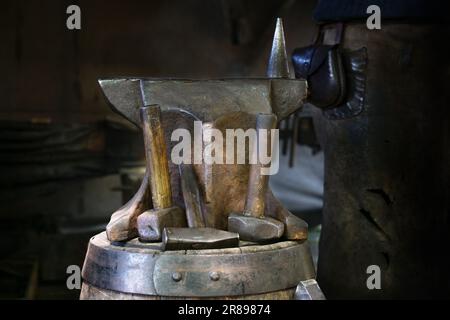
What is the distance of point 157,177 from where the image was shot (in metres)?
2.40

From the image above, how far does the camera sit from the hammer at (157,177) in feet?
7.74

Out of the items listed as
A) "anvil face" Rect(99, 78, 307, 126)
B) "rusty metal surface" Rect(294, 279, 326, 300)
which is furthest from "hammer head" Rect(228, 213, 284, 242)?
"anvil face" Rect(99, 78, 307, 126)

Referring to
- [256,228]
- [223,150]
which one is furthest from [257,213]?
[223,150]

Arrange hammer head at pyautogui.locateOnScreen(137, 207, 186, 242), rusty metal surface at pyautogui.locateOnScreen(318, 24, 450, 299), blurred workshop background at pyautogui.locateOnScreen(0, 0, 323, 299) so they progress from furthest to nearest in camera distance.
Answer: blurred workshop background at pyautogui.locateOnScreen(0, 0, 323, 299) → rusty metal surface at pyautogui.locateOnScreen(318, 24, 450, 299) → hammer head at pyautogui.locateOnScreen(137, 207, 186, 242)

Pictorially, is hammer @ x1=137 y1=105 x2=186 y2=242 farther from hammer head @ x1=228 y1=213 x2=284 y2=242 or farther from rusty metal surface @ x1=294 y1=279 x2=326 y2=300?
rusty metal surface @ x1=294 y1=279 x2=326 y2=300

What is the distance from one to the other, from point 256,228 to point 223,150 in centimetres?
28

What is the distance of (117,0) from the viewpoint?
7.79 meters

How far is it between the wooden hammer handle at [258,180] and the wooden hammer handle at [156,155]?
0.87ft

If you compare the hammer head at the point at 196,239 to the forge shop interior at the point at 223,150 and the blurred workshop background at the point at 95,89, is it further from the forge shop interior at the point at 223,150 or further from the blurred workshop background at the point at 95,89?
the blurred workshop background at the point at 95,89

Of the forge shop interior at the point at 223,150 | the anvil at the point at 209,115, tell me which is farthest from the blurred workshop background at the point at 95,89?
the anvil at the point at 209,115

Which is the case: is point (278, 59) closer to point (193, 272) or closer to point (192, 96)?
point (192, 96)

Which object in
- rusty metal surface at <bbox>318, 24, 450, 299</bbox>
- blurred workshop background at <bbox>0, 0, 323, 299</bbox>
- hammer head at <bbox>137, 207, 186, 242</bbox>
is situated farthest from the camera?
blurred workshop background at <bbox>0, 0, 323, 299</bbox>

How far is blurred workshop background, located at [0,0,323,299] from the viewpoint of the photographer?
6949 mm
